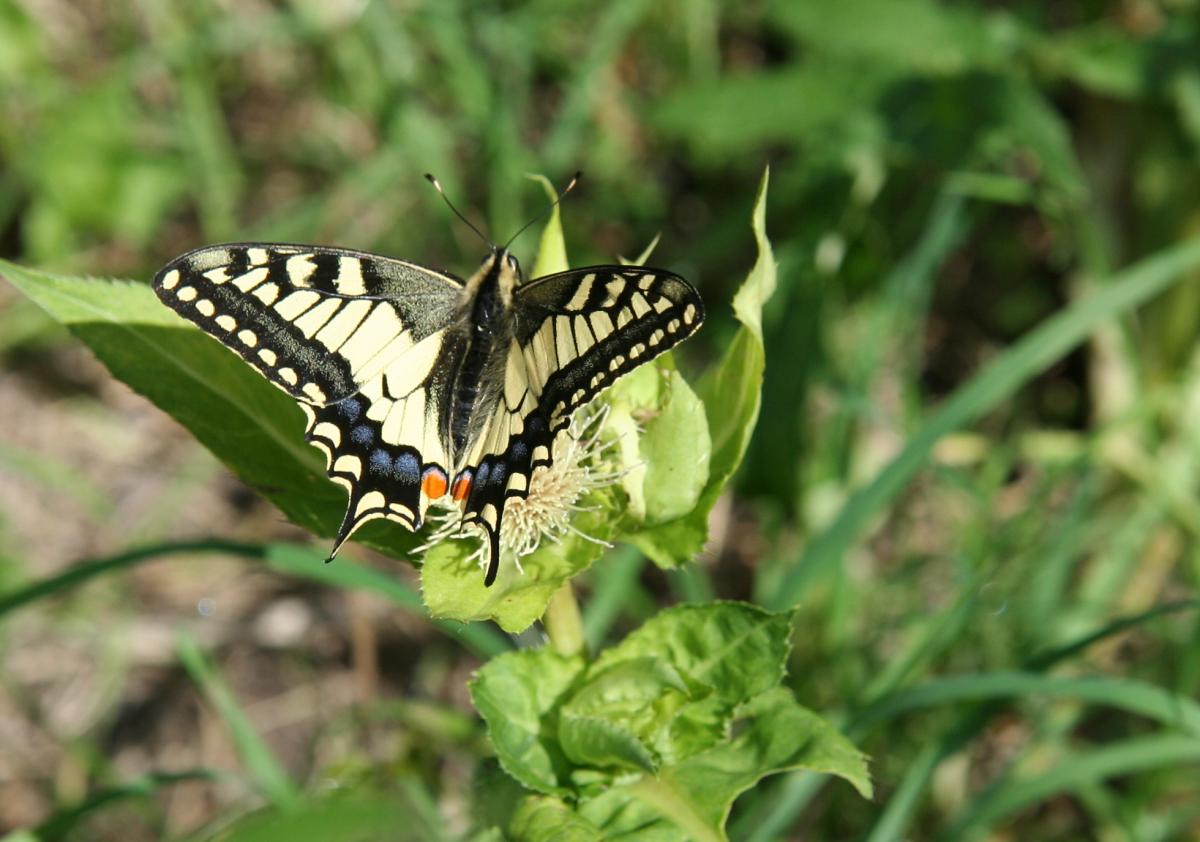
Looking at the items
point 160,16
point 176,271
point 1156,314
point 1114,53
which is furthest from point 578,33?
point 176,271

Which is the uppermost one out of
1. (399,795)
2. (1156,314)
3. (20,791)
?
(1156,314)

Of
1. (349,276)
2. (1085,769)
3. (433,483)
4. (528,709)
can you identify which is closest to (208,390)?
(349,276)

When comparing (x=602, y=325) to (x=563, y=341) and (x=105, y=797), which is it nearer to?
(x=563, y=341)

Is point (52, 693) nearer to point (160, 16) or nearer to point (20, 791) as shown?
point (20, 791)

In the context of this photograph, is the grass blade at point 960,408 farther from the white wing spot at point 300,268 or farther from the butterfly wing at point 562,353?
the white wing spot at point 300,268

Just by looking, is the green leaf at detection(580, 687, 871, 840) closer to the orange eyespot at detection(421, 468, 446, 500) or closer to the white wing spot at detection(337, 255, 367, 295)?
the orange eyespot at detection(421, 468, 446, 500)
